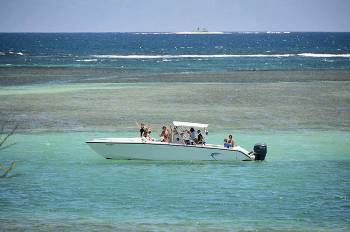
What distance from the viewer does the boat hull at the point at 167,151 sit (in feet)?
97.8

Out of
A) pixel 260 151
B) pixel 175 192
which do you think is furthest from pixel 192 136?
pixel 175 192

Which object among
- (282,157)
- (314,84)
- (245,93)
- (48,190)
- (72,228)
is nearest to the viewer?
(72,228)

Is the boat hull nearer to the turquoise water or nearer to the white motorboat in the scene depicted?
A: the white motorboat

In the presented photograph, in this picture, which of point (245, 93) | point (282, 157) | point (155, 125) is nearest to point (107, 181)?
point (282, 157)

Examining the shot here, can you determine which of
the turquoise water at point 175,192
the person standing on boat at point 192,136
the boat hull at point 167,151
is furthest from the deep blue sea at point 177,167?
the person standing on boat at point 192,136

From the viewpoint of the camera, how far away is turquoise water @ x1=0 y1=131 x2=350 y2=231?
21750 mm

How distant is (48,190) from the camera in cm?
2559

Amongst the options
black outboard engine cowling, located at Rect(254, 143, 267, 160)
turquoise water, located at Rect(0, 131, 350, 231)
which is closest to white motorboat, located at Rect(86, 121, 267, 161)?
black outboard engine cowling, located at Rect(254, 143, 267, 160)

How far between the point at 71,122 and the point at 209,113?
879cm

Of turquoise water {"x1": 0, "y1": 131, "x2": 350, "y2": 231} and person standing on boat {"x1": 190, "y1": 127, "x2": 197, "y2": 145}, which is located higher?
person standing on boat {"x1": 190, "y1": 127, "x2": 197, "y2": 145}

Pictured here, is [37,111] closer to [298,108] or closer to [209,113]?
[209,113]

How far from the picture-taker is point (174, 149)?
29.8 meters

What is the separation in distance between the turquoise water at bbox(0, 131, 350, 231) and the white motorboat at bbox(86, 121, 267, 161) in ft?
1.16

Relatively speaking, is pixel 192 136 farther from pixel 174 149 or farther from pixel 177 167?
pixel 177 167
